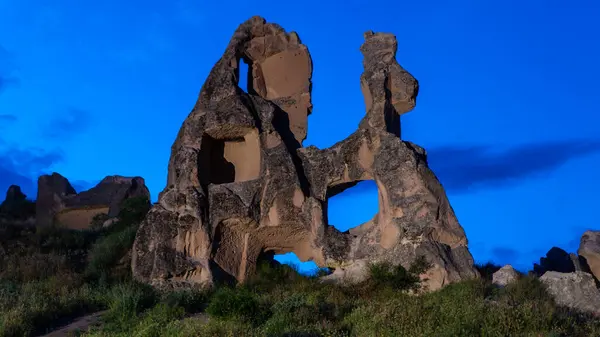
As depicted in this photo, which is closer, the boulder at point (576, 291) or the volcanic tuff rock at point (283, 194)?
the boulder at point (576, 291)

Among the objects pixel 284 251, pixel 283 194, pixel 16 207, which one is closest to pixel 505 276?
pixel 283 194

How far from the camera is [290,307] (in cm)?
1291

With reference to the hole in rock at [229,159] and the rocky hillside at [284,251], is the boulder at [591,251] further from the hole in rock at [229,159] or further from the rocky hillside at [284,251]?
the hole in rock at [229,159]

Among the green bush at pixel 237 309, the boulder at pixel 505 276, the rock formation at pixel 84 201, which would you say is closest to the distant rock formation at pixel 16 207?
the rock formation at pixel 84 201

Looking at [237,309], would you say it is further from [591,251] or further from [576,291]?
[591,251]

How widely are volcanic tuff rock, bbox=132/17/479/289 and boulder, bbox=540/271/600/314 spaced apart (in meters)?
1.78

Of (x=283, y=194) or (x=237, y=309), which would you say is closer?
(x=237, y=309)

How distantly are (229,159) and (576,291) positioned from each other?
33.7 feet

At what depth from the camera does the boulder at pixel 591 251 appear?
20828 millimetres

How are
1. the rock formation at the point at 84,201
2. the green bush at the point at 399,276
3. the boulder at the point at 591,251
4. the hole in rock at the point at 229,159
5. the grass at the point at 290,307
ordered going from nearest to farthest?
the grass at the point at 290,307
the green bush at the point at 399,276
the hole in rock at the point at 229,159
the boulder at the point at 591,251
the rock formation at the point at 84,201

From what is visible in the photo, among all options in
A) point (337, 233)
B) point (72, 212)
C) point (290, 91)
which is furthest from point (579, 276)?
point (72, 212)

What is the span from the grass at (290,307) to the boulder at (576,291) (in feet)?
1.30

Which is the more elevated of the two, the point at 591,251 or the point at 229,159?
the point at 229,159

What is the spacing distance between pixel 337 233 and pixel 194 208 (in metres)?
3.72
